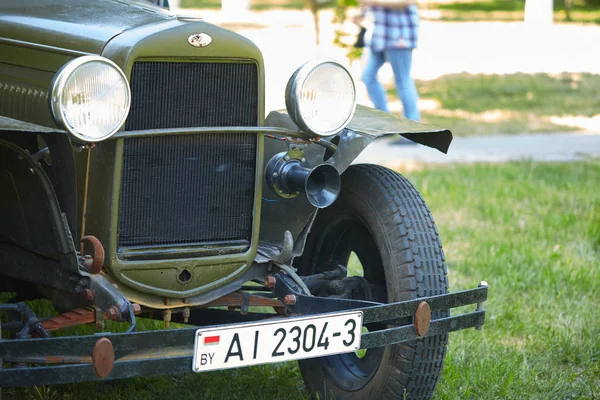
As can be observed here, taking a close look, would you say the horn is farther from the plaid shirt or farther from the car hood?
the plaid shirt

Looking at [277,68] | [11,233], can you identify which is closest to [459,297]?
[11,233]

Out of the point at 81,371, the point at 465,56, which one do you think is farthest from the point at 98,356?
the point at 465,56

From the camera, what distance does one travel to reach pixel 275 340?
9.32 ft

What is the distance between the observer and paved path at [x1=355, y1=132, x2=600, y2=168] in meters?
8.20

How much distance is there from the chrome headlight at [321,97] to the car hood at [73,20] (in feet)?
1.64

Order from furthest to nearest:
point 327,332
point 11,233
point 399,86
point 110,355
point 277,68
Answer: point 277,68 → point 399,86 → point 11,233 → point 327,332 → point 110,355

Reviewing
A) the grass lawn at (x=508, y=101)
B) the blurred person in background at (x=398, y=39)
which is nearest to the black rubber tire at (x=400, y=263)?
the blurred person in background at (x=398, y=39)

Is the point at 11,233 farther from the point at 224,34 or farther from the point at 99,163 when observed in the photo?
the point at 224,34

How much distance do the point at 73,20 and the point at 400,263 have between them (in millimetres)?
1407

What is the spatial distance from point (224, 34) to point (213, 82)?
160 millimetres

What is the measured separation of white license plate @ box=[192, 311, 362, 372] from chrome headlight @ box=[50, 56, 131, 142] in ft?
2.22

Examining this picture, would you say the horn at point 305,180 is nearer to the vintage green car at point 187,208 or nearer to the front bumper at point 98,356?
the vintage green car at point 187,208

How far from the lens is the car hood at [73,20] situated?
3.10 metres

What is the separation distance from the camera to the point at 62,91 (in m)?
2.70
